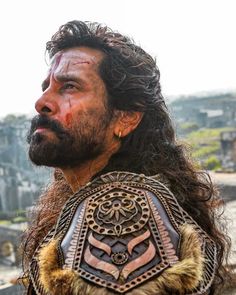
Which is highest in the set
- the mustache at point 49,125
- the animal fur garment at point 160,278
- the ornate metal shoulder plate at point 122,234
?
the mustache at point 49,125

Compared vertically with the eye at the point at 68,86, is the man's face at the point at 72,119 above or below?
below

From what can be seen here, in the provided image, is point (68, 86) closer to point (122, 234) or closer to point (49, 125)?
point (49, 125)

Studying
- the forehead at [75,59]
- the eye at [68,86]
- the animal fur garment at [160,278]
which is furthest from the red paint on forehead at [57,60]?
the animal fur garment at [160,278]

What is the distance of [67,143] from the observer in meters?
2.28

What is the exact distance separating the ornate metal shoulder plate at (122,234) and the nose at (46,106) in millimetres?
498

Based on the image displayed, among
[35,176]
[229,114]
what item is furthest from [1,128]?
[229,114]

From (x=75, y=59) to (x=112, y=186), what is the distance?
76 centimetres

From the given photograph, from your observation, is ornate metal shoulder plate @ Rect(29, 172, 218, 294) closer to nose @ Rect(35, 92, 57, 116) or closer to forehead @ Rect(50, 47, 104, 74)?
nose @ Rect(35, 92, 57, 116)

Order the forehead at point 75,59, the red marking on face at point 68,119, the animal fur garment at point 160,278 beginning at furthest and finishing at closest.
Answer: the forehead at point 75,59 → the red marking on face at point 68,119 → the animal fur garment at point 160,278

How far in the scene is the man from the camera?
1611mm

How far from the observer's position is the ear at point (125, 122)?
242cm

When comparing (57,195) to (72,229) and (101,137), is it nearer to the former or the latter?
(101,137)

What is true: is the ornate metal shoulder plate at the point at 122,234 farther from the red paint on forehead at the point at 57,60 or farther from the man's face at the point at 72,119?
the red paint on forehead at the point at 57,60

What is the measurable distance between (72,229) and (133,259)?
280 millimetres
